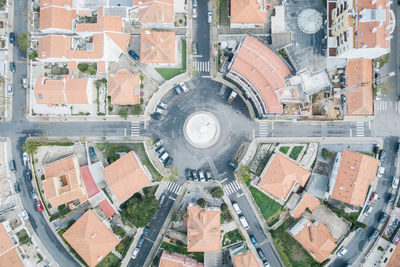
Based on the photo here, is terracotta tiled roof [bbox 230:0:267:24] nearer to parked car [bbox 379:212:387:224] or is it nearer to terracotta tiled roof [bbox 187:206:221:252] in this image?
terracotta tiled roof [bbox 187:206:221:252]

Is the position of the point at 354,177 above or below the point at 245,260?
above

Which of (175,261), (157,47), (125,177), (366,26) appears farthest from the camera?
(175,261)

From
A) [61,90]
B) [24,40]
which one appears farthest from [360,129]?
[24,40]

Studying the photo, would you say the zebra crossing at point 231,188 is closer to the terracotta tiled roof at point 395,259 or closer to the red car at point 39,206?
the terracotta tiled roof at point 395,259

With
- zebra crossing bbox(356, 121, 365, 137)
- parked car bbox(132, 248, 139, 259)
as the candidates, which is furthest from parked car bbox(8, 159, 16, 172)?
zebra crossing bbox(356, 121, 365, 137)

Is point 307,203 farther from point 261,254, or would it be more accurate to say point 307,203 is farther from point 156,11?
point 156,11

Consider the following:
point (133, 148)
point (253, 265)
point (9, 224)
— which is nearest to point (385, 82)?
point (253, 265)
